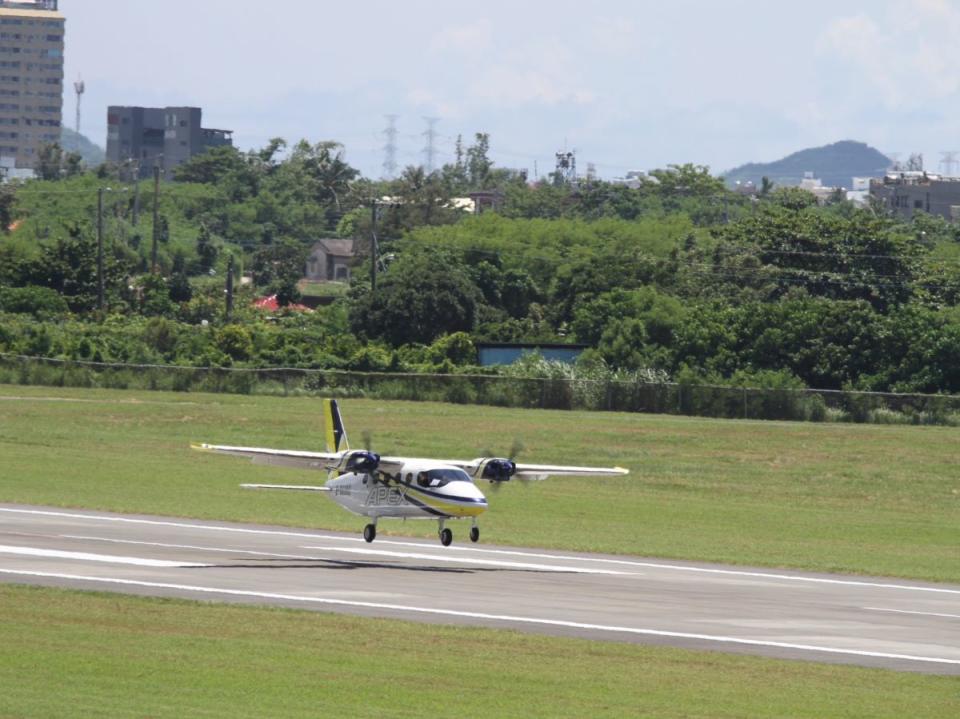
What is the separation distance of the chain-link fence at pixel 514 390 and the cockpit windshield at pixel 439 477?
46.2 m

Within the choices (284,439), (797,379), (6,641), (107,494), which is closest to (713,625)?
(6,641)

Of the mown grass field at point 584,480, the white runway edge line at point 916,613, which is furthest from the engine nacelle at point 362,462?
the white runway edge line at point 916,613

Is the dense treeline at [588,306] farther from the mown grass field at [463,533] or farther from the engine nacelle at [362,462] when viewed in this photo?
the engine nacelle at [362,462]

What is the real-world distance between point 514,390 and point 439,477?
48.6 metres

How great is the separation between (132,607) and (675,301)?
8188 centimetres

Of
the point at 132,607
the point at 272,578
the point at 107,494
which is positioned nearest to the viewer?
the point at 132,607

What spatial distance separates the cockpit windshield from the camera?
41.1 metres

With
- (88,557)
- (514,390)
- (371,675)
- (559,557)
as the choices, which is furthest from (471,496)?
(514,390)

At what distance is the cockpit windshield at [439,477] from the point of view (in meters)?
41.1

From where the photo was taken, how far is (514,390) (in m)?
89.6

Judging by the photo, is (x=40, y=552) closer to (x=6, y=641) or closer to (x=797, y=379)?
(x=6, y=641)

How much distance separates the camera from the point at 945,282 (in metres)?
120

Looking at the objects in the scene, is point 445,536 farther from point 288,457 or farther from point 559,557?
point 288,457

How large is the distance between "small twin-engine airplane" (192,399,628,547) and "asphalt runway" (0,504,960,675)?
4.33ft
